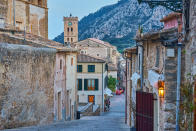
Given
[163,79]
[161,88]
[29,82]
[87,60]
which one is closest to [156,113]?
[161,88]

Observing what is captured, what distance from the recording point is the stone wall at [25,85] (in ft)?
42.4

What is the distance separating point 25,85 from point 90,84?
27.2 metres

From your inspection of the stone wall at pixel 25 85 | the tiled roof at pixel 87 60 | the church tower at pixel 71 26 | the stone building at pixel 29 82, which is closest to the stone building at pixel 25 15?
the stone building at pixel 29 82

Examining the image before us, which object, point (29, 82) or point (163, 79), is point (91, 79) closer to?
point (29, 82)

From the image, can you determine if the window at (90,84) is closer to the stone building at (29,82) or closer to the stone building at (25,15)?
the stone building at (25,15)

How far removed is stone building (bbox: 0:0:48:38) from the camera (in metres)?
22.9

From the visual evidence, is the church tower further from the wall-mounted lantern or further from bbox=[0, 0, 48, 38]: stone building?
the wall-mounted lantern

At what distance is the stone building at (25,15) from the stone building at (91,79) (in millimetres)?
12153

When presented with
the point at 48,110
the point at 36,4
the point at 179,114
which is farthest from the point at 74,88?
the point at 179,114

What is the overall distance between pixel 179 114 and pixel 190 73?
61.5 inches

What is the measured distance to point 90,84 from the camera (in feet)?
136

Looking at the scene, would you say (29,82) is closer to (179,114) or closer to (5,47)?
(5,47)

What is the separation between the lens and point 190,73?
7.55 m

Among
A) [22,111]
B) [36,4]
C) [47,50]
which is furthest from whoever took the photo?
[36,4]
